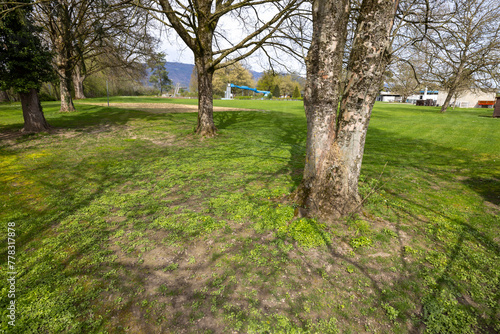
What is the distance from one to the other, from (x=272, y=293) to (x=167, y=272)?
1.30m

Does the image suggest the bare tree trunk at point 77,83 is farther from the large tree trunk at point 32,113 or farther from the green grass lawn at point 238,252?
the green grass lawn at point 238,252

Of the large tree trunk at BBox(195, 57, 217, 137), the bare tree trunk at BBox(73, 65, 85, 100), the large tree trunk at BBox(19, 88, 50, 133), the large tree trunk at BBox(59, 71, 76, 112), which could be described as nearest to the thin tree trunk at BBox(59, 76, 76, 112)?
the large tree trunk at BBox(59, 71, 76, 112)

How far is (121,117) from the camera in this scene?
549 inches

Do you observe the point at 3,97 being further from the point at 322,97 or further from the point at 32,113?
the point at 322,97

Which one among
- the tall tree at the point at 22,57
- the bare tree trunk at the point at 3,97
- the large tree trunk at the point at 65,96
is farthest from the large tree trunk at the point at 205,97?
the bare tree trunk at the point at 3,97

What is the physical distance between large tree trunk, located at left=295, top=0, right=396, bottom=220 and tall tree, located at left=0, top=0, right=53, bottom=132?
9713mm

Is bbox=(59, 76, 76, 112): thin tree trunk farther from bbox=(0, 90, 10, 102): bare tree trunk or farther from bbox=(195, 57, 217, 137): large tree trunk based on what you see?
bbox=(0, 90, 10, 102): bare tree trunk

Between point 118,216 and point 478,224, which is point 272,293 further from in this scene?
point 478,224

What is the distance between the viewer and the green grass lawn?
2.14 meters

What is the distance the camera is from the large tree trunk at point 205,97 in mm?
9078

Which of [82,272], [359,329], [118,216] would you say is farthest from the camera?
[118,216]

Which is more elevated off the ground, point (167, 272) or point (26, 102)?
point (26, 102)

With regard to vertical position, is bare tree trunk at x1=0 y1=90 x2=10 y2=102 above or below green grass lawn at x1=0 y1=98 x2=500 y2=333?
above

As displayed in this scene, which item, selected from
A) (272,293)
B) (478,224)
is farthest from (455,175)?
(272,293)
